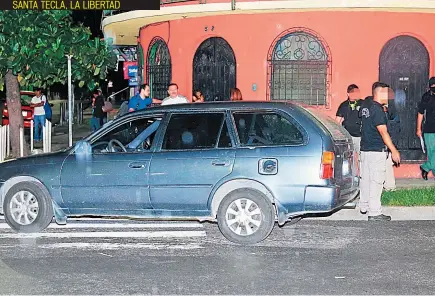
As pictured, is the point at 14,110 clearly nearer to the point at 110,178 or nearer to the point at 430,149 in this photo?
the point at 430,149

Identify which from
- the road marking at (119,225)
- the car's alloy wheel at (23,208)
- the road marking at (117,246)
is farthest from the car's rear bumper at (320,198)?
the car's alloy wheel at (23,208)

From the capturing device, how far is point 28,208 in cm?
988

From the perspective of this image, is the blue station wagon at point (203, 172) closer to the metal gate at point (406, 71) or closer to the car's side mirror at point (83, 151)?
the car's side mirror at point (83, 151)

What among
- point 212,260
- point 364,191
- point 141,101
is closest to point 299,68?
point 141,101

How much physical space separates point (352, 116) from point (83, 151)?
4.93m

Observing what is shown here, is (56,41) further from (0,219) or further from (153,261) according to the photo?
(153,261)

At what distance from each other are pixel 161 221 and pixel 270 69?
20.9 feet

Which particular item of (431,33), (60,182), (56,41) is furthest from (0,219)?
(431,33)

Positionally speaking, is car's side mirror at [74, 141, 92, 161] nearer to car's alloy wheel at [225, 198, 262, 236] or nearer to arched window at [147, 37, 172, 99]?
car's alloy wheel at [225, 198, 262, 236]

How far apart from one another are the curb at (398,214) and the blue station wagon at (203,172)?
138cm

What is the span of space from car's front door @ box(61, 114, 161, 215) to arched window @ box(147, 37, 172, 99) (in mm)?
8458

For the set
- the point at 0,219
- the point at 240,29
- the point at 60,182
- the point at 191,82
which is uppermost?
the point at 240,29

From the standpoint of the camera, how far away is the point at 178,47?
57.6ft

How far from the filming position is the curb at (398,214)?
1117cm
